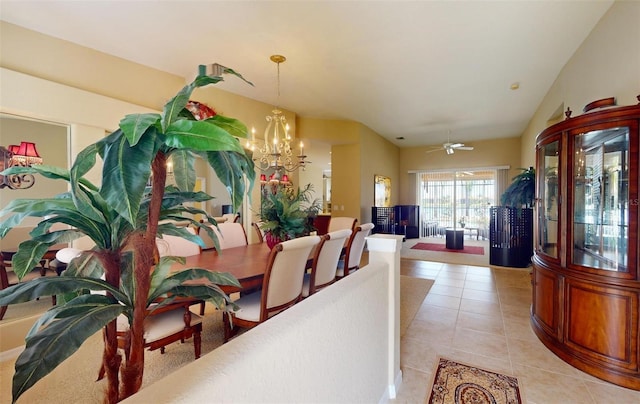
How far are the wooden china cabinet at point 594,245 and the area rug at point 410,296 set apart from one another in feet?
3.88

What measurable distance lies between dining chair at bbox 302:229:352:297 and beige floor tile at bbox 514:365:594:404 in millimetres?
1621

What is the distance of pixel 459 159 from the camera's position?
8.73m

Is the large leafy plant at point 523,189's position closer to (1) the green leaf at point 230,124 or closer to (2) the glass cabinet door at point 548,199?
(2) the glass cabinet door at point 548,199

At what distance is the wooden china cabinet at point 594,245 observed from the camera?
1.90 meters

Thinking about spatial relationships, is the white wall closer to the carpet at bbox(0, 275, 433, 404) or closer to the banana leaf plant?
the banana leaf plant

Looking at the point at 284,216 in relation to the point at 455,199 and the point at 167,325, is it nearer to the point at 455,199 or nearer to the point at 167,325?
the point at 167,325

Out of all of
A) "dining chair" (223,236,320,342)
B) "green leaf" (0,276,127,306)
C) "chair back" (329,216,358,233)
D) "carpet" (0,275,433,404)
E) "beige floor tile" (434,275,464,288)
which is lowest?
"carpet" (0,275,433,404)

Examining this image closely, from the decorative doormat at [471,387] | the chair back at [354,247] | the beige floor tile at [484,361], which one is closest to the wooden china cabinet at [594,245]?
the beige floor tile at [484,361]

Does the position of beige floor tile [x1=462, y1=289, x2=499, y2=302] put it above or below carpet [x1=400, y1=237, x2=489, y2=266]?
below

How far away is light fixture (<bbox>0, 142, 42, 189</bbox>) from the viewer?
2.70 m

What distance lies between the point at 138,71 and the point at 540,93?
6.14 metres

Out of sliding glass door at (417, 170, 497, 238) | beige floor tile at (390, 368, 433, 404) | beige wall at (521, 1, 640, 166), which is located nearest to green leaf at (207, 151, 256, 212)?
beige floor tile at (390, 368, 433, 404)

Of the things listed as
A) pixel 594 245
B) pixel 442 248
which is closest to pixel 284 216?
pixel 594 245

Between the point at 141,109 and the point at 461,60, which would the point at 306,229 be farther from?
the point at 461,60
